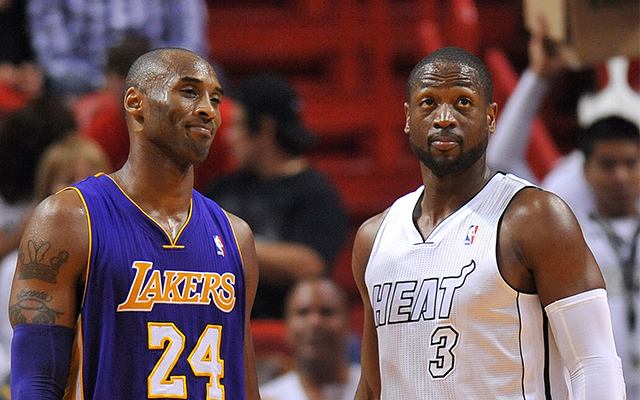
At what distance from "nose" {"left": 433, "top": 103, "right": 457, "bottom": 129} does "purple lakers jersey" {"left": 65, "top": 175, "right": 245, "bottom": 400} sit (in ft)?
3.02

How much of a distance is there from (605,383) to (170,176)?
165 cm

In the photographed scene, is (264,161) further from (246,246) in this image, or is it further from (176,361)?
(176,361)

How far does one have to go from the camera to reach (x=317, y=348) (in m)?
5.59

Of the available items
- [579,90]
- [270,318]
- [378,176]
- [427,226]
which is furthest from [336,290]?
[579,90]

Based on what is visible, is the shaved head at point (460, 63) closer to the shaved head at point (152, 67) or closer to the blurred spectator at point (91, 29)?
the shaved head at point (152, 67)

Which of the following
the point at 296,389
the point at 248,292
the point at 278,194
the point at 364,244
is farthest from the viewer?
the point at 278,194

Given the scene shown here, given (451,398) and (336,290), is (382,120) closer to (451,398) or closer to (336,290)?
(336,290)

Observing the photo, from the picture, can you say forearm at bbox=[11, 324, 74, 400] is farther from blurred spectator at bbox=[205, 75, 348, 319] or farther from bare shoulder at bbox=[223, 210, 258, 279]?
blurred spectator at bbox=[205, 75, 348, 319]

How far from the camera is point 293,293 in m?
5.78

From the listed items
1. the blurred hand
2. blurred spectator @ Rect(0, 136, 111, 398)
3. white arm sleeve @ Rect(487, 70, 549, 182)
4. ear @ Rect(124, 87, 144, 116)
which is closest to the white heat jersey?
ear @ Rect(124, 87, 144, 116)

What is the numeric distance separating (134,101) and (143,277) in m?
0.64

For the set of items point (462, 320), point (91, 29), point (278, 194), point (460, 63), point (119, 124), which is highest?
Answer: point (91, 29)

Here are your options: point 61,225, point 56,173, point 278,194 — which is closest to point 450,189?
point 61,225

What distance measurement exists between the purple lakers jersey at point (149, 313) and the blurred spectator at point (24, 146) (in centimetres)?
271
